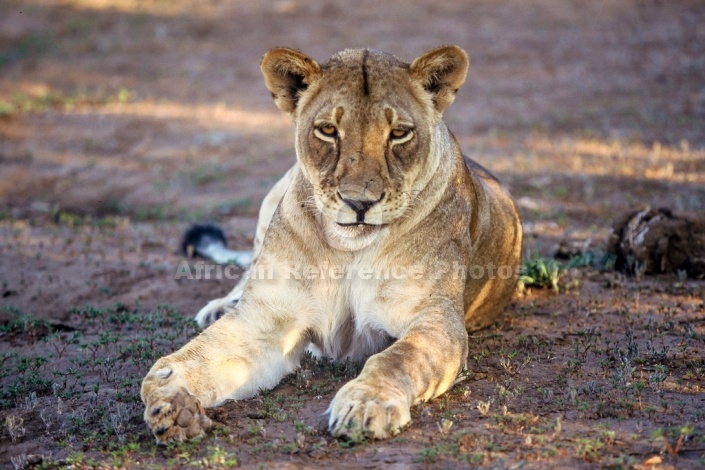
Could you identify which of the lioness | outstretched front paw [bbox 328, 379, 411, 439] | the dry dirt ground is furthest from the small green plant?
outstretched front paw [bbox 328, 379, 411, 439]

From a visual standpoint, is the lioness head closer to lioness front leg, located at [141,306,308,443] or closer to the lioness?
the lioness

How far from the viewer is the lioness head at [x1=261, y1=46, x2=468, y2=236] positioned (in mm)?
4328

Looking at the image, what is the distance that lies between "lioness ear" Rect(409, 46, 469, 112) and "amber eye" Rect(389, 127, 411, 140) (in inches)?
13.8

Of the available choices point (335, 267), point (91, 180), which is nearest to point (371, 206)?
point (335, 267)

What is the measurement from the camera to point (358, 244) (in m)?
4.56

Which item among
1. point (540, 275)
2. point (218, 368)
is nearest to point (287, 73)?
point (218, 368)

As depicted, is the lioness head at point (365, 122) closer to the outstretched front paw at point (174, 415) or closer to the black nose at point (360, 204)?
the black nose at point (360, 204)

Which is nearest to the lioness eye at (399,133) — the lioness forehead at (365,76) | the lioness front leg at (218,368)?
the lioness forehead at (365,76)

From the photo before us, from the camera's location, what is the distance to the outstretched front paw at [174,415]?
3904mm

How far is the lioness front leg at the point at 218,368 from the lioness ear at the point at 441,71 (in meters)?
1.37

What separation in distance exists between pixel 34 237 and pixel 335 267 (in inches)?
186

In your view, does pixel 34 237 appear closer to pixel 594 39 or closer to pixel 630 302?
pixel 630 302

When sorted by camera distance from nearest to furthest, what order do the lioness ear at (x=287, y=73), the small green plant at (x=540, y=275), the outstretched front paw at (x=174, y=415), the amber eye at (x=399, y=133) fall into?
the outstretched front paw at (x=174, y=415), the amber eye at (x=399, y=133), the lioness ear at (x=287, y=73), the small green plant at (x=540, y=275)

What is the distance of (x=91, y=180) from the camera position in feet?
35.4
